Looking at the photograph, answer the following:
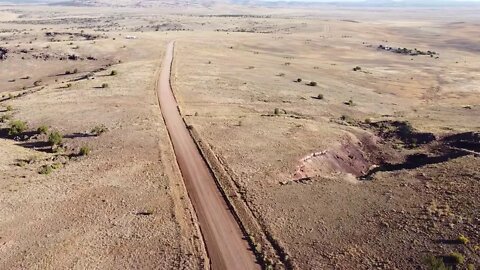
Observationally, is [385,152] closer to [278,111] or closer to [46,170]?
[278,111]

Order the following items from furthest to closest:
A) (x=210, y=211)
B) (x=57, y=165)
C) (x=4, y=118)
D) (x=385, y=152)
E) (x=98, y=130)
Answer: (x=4, y=118) < (x=385, y=152) < (x=98, y=130) < (x=57, y=165) < (x=210, y=211)

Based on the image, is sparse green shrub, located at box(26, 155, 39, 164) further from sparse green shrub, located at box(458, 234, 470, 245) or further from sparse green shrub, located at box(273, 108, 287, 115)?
sparse green shrub, located at box(458, 234, 470, 245)

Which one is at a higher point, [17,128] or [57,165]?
[17,128]

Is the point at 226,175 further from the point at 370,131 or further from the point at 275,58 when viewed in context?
the point at 275,58

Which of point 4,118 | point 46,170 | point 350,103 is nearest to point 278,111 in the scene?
point 350,103

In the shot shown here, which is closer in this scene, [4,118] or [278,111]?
[4,118]

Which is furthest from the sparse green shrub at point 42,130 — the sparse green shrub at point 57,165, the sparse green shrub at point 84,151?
the sparse green shrub at point 57,165

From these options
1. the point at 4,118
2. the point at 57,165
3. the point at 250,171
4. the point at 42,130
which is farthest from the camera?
the point at 4,118
